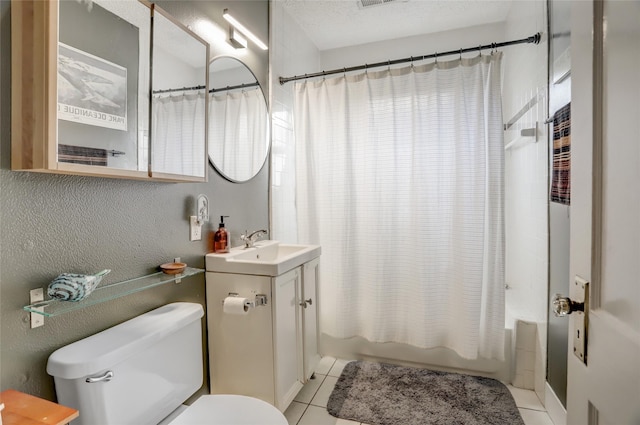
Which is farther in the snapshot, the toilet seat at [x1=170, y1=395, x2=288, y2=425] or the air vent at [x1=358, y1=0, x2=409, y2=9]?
the air vent at [x1=358, y1=0, x2=409, y2=9]

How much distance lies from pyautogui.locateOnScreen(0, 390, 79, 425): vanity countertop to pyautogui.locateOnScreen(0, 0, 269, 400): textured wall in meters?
0.08

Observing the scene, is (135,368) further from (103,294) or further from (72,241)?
(72,241)

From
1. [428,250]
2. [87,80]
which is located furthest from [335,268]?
[87,80]

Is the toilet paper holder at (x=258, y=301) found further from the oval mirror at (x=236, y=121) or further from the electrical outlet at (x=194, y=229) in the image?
the oval mirror at (x=236, y=121)

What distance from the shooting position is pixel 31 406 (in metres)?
0.85

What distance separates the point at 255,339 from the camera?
1.60 m

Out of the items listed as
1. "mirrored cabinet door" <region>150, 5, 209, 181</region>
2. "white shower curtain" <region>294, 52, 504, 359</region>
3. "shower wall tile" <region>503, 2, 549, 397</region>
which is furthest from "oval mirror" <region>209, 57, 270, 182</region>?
"shower wall tile" <region>503, 2, 549, 397</region>

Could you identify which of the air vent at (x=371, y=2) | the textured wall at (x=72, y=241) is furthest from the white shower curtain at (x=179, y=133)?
the air vent at (x=371, y=2)

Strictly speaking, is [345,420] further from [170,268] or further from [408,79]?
[408,79]

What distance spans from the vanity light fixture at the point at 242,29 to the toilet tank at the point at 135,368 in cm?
153

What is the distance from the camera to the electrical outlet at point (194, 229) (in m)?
1.59

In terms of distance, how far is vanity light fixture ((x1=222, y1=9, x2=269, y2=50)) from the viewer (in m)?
1.83

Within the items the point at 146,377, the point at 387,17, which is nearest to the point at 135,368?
the point at 146,377

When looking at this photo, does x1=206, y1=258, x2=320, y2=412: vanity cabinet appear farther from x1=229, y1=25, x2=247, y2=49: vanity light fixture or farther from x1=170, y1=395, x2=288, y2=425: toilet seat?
x1=229, y1=25, x2=247, y2=49: vanity light fixture
